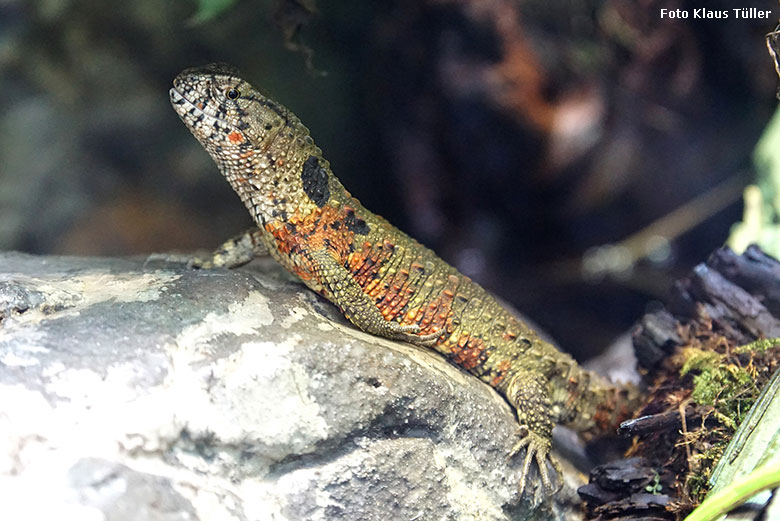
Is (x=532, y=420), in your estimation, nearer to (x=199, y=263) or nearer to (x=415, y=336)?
(x=415, y=336)

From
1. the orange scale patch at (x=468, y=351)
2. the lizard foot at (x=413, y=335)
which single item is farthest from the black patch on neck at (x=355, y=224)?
the orange scale patch at (x=468, y=351)

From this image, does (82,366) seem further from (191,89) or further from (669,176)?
(669,176)

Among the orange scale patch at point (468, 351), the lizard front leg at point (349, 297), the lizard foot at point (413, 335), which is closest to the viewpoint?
the lizard front leg at point (349, 297)

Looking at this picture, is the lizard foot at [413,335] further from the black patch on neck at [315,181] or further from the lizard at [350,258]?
the black patch on neck at [315,181]

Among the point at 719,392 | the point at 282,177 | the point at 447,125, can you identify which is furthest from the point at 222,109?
the point at 447,125

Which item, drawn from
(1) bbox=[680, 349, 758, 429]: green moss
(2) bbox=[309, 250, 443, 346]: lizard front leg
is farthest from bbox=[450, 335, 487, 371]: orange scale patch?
(1) bbox=[680, 349, 758, 429]: green moss

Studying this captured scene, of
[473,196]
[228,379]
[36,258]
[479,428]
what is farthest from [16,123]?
[479,428]

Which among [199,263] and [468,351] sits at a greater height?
[468,351]
